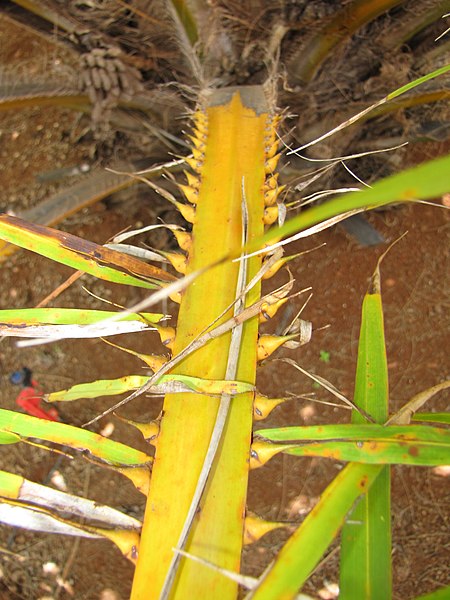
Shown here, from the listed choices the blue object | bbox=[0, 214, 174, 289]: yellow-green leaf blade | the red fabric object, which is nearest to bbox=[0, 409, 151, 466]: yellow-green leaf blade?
bbox=[0, 214, 174, 289]: yellow-green leaf blade

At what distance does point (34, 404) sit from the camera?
5.70ft

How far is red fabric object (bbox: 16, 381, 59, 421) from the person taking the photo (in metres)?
1.64

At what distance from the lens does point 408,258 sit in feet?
5.74

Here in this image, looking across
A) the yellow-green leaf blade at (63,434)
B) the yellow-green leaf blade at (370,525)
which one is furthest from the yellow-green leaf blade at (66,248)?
the yellow-green leaf blade at (370,525)

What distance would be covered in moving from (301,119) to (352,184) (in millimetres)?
337

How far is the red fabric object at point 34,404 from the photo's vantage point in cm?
164

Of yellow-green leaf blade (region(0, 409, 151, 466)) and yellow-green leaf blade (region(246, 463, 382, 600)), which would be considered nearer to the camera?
yellow-green leaf blade (region(246, 463, 382, 600))

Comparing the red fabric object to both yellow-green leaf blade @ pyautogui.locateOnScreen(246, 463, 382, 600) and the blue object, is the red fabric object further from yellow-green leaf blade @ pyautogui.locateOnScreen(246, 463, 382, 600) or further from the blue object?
yellow-green leaf blade @ pyautogui.locateOnScreen(246, 463, 382, 600)

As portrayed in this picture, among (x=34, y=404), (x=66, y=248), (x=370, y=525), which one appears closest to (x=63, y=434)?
(x=66, y=248)

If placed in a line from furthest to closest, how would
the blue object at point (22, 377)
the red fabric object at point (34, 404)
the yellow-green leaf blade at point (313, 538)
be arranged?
1. the blue object at point (22, 377)
2. the red fabric object at point (34, 404)
3. the yellow-green leaf blade at point (313, 538)

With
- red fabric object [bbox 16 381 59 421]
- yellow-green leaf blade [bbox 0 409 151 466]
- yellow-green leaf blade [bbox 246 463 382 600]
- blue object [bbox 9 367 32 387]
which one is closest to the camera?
yellow-green leaf blade [bbox 246 463 382 600]

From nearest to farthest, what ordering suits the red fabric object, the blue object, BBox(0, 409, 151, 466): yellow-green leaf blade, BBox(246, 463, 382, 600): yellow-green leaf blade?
BBox(246, 463, 382, 600): yellow-green leaf blade → BBox(0, 409, 151, 466): yellow-green leaf blade → the red fabric object → the blue object

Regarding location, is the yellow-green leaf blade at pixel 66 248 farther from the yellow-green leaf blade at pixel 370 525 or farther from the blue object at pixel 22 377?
the blue object at pixel 22 377

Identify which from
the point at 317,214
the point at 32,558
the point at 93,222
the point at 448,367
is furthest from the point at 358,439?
the point at 32,558
